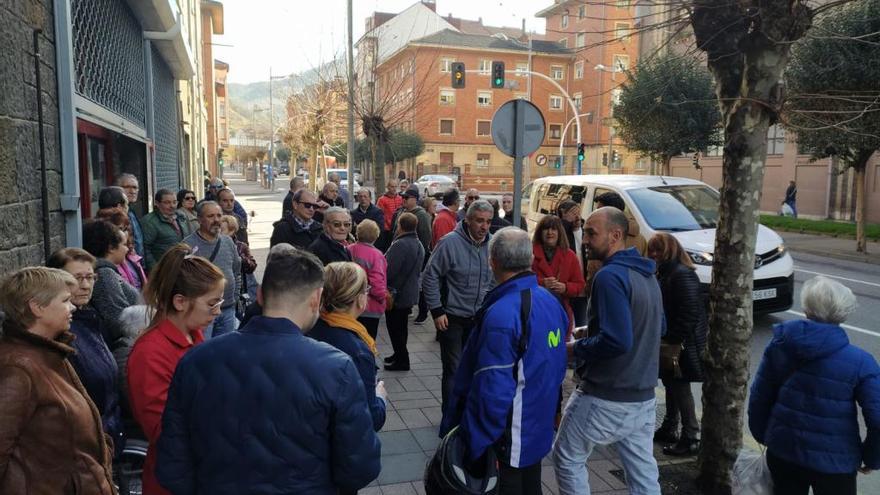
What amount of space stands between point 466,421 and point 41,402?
5.53 feet

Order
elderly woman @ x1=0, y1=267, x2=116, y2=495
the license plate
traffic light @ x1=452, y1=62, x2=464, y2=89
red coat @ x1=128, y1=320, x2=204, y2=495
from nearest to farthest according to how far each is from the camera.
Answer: elderly woman @ x1=0, y1=267, x2=116, y2=495, red coat @ x1=128, y1=320, x2=204, y2=495, the license plate, traffic light @ x1=452, y1=62, x2=464, y2=89

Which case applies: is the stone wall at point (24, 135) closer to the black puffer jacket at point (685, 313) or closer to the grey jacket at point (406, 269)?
the grey jacket at point (406, 269)

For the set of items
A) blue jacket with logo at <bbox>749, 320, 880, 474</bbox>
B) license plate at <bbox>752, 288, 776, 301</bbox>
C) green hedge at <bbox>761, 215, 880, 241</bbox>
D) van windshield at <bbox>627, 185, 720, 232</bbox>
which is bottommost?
green hedge at <bbox>761, 215, 880, 241</bbox>

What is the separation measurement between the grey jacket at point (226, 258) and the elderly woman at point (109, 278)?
1.49 meters

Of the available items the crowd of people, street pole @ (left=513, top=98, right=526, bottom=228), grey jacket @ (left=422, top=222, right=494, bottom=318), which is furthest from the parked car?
the crowd of people

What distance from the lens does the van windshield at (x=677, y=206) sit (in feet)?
29.9

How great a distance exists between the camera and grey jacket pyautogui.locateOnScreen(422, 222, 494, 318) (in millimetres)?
5168

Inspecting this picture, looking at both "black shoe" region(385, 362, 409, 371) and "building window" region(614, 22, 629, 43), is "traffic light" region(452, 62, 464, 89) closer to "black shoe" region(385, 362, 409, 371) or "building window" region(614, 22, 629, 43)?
"black shoe" region(385, 362, 409, 371)

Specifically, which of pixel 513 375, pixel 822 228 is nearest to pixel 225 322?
pixel 513 375

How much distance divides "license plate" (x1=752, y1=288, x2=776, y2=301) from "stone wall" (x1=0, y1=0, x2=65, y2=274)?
7684 millimetres

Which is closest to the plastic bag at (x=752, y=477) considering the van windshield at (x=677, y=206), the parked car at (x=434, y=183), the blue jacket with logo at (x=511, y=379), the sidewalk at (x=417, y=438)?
the sidewalk at (x=417, y=438)

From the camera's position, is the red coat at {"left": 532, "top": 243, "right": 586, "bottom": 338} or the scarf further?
the red coat at {"left": 532, "top": 243, "right": 586, "bottom": 338}

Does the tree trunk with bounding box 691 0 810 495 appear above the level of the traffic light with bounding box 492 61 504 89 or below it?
below

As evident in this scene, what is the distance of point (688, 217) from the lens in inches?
365
